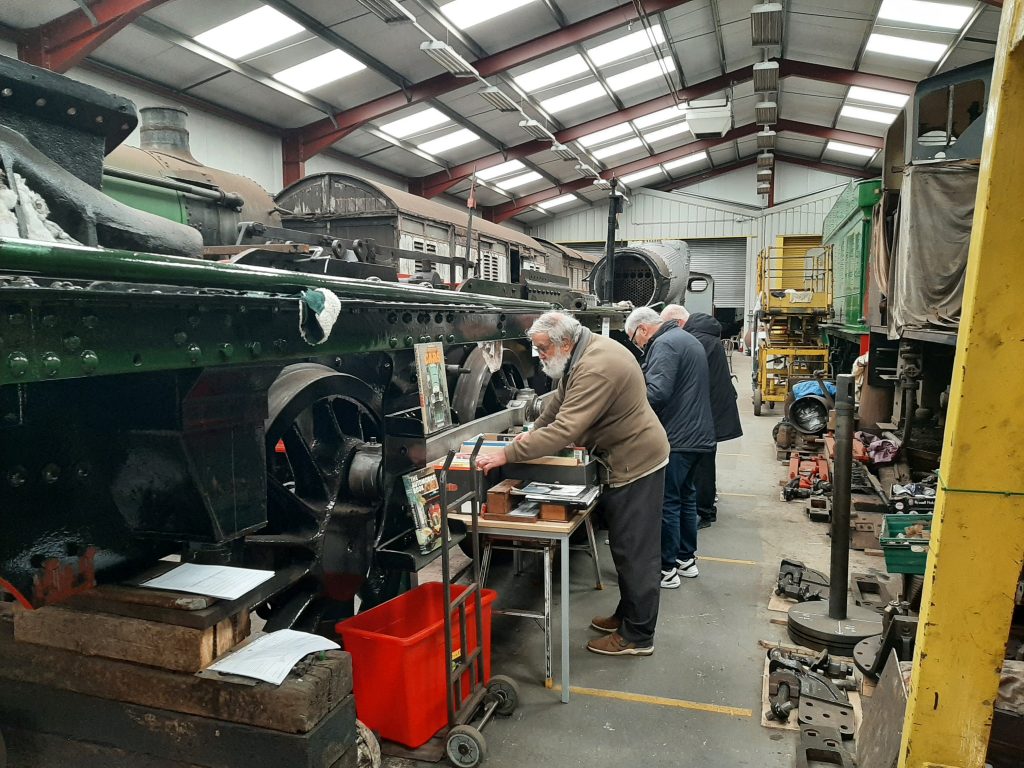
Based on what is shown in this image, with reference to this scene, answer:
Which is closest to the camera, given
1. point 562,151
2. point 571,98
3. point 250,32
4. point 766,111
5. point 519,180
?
point 250,32

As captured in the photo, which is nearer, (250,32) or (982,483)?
(982,483)

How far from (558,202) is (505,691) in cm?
1969

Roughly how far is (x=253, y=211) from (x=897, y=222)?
19.0 ft

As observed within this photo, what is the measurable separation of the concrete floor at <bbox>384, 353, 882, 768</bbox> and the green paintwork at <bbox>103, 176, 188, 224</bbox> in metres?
2.51

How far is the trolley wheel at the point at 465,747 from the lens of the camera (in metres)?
2.65

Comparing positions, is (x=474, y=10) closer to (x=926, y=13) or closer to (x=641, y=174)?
(x=926, y=13)

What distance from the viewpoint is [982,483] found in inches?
61.3

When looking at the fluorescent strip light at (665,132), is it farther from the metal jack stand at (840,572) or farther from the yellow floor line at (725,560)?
the metal jack stand at (840,572)

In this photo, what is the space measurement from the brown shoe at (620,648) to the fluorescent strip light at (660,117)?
14422 mm

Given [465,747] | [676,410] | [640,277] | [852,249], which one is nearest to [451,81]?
[640,277]

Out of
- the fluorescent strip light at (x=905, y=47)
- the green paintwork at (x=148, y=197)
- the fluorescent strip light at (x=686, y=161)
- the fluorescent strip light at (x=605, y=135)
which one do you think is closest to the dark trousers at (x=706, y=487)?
the green paintwork at (x=148, y=197)

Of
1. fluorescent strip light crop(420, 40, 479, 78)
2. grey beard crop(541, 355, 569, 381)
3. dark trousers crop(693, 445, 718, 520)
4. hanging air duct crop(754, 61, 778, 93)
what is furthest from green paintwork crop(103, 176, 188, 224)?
hanging air duct crop(754, 61, 778, 93)

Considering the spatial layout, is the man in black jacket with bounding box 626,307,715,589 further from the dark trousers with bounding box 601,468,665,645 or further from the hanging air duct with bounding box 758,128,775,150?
the hanging air duct with bounding box 758,128,775,150

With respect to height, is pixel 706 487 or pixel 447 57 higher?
pixel 447 57
